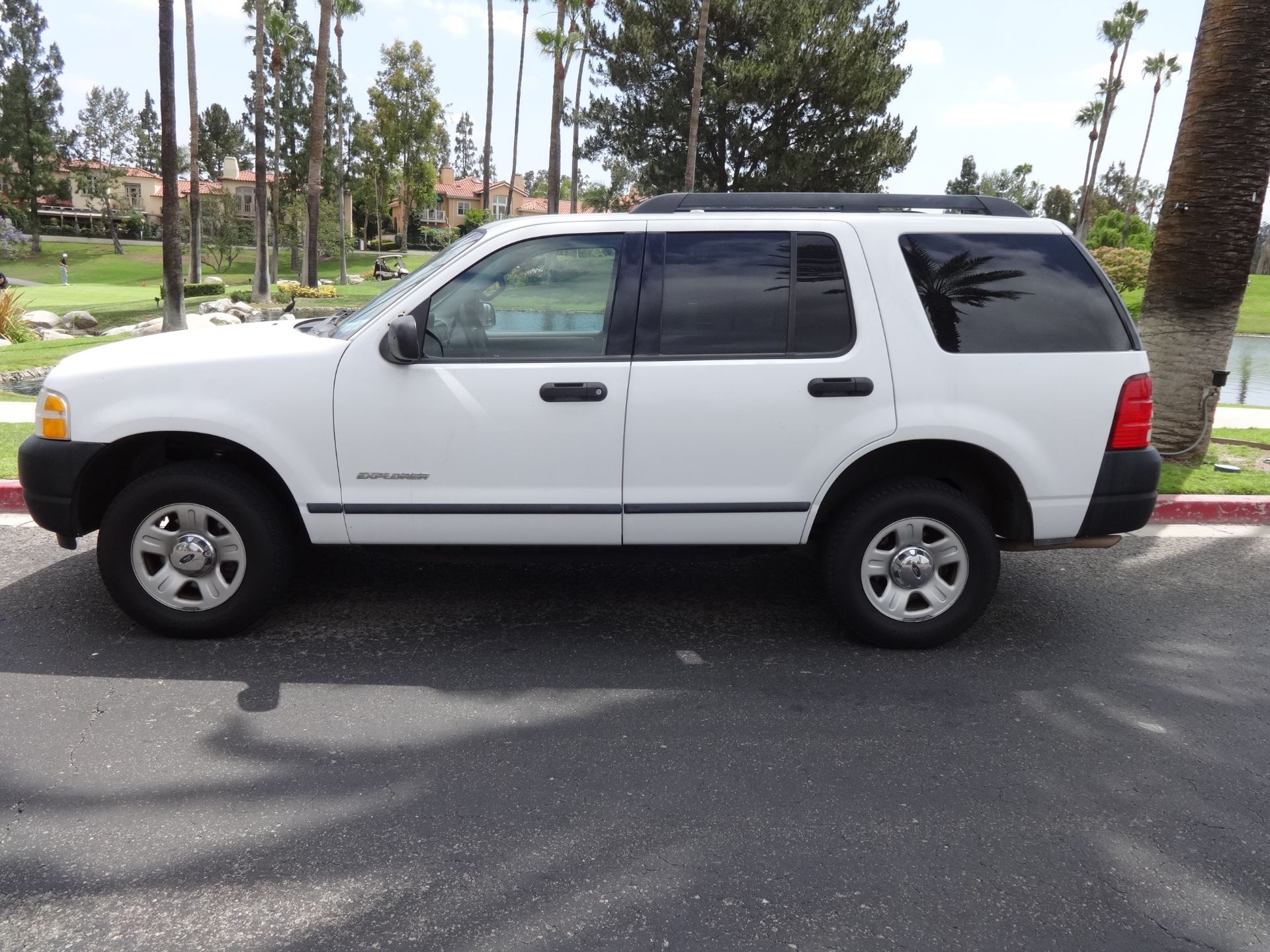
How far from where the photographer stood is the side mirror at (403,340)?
410 cm

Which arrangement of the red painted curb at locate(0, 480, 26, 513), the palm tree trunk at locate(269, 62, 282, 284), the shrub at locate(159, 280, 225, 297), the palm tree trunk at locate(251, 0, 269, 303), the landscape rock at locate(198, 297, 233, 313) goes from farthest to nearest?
1. the palm tree trunk at locate(269, 62, 282, 284)
2. the shrub at locate(159, 280, 225, 297)
3. the palm tree trunk at locate(251, 0, 269, 303)
4. the landscape rock at locate(198, 297, 233, 313)
5. the red painted curb at locate(0, 480, 26, 513)

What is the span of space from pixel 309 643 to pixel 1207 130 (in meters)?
7.65

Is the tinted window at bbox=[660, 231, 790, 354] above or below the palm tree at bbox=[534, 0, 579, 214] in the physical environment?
below

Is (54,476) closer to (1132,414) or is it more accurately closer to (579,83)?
(1132,414)

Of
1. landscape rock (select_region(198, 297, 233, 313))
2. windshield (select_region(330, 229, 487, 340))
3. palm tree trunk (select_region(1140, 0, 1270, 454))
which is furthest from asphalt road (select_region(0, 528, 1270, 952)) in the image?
landscape rock (select_region(198, 297, 233, 313))

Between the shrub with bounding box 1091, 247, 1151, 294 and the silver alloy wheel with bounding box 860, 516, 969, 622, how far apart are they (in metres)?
36.7

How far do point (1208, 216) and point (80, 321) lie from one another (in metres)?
25.6

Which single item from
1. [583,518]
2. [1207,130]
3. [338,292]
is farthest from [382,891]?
[338,292]

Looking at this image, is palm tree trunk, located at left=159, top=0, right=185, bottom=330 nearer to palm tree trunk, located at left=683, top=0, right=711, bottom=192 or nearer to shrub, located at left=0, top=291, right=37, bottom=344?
shrub, located at left=0, top=291, right=37, bottom=344

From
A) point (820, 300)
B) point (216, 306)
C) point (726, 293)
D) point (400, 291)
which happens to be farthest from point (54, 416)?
point (216, 306)

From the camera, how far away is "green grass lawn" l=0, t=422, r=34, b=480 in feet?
22.6

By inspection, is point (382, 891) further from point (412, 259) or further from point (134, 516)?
point (412, 259)

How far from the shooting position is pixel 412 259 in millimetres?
64312

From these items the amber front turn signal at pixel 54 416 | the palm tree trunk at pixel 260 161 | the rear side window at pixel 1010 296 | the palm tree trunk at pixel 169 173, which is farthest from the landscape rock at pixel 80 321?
the rear side window at pixel 1010 296
